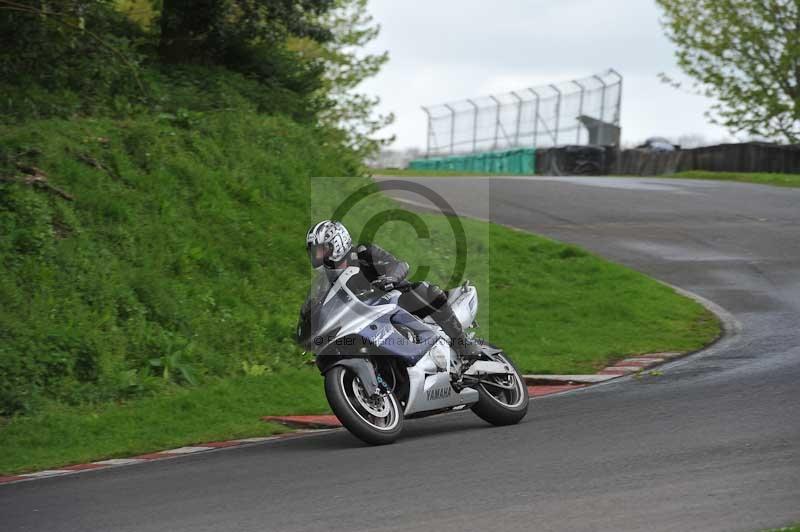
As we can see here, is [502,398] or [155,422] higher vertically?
[502,398]

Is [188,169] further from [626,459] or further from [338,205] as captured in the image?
[626,459]

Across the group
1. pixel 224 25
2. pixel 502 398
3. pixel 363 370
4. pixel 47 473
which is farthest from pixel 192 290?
pixel 224 25

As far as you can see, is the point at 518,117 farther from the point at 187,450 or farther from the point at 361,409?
the point at 361,409

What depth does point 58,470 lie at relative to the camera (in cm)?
888

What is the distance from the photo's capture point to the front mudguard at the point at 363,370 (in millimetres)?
8578

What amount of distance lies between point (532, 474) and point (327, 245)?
8.30 ft

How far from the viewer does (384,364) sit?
9062 millimetres

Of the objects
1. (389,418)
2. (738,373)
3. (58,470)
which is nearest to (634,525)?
(389,418)

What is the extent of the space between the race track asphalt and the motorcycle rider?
0.88 m

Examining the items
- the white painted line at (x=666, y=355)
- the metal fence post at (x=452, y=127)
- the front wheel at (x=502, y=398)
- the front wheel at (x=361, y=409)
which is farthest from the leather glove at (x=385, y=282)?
the metal fence post at (x=452, y=127)

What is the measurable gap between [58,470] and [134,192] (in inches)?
272

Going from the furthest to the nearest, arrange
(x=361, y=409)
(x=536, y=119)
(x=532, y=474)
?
(x=536, y=119) < (x=361, y=409) < (x=532, y=474)
